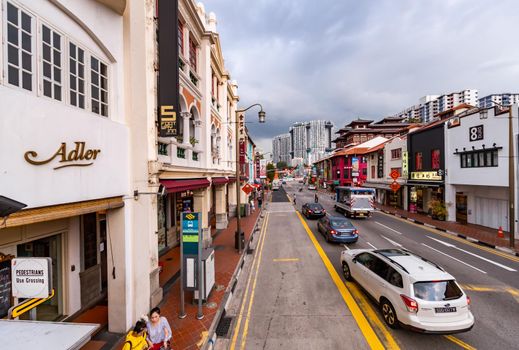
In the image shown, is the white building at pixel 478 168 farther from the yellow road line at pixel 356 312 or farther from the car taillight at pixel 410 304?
the car taillight at pixel 410 304

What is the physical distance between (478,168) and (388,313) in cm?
1785

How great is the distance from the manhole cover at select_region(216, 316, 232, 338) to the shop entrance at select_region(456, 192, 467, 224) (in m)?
22.6

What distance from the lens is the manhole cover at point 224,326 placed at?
6355mm

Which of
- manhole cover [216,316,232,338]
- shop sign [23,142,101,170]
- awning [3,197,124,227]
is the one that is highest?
shop sign [23,142,101,170]

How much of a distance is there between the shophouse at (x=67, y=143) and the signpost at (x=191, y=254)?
1.11 meters

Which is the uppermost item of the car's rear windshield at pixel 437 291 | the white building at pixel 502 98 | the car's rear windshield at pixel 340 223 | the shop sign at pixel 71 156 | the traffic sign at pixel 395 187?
the white building at pixel 502 98

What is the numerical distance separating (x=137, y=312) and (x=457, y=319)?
8.15 m

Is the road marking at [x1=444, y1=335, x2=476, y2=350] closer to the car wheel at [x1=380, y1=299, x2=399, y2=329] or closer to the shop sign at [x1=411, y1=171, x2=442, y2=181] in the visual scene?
the car wheel at [x1=380, y1=299, x2=399, y2=329]

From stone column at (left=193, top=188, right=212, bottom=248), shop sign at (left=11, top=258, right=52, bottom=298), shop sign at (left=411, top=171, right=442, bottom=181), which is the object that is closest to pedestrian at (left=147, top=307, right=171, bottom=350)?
shop sign at (left=11, top=258, right=52, bottom=298)

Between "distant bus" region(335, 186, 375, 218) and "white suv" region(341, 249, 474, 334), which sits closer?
"white suv" region(341, 249, 474, 334)

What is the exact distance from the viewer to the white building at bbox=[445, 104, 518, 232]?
16.2 metres

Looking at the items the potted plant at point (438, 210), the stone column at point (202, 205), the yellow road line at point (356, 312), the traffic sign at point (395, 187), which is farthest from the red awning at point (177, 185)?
the traffic sign at point (395, 187)

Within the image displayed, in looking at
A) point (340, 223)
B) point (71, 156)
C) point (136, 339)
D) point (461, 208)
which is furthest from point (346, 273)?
point (461, 208)

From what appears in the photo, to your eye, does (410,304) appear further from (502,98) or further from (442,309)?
(502,98)
